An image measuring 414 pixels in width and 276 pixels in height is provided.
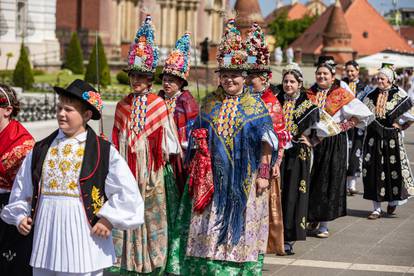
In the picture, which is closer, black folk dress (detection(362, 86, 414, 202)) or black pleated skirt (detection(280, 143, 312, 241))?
black pleated skirt (detection(280, 143, 312, 241))

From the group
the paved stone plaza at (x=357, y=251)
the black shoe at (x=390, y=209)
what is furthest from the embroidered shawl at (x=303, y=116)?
the black shoe at (x=390, y=209)

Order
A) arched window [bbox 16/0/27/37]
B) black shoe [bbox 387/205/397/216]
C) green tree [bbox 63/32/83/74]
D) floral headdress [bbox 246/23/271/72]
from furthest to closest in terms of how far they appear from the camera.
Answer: green tree [bbox 63/32/83/74] → arched window [bbox 16/0/27/37] → black shoe [bbox 387/205/397/216] → floral headdress [bbox 246/23/271/72]

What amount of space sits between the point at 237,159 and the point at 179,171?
895mm

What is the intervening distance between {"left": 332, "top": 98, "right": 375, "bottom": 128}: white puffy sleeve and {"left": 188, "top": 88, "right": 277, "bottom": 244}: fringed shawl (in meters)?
3.00

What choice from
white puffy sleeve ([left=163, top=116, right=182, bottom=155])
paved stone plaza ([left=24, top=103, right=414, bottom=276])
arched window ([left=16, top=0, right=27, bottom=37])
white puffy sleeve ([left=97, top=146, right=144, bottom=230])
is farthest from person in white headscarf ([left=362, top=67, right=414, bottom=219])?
arched window ([left=16, top=0, right=27, bottom=37])

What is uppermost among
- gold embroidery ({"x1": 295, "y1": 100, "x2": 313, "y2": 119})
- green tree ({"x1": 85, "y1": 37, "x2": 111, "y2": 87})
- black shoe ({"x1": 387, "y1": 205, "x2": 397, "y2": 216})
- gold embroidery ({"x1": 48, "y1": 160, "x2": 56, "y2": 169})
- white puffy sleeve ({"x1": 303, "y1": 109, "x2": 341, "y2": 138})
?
gold embroidery ({"x1": 295, "y1": 100, "x2": 313, "y2": 119})

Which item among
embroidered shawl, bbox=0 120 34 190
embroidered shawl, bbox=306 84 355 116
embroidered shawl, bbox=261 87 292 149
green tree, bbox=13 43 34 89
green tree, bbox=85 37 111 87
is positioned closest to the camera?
embroidered shawl, bbox=0 120 34 190

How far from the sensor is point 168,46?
181 feet

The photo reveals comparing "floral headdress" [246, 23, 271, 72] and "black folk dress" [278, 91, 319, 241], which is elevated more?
"floral headdress" [246, 23, 271, 72]

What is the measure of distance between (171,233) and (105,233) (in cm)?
239

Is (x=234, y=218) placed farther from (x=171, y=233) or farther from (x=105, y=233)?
(x=105, y=233)

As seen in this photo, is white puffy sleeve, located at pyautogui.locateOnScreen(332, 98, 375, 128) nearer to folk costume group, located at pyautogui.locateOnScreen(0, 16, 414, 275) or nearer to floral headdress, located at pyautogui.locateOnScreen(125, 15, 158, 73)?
folk costume group, located at pyautogui.locateOnScreen(0, 16, 414, 275)

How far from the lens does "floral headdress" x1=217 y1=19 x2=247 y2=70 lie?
25.2 ft

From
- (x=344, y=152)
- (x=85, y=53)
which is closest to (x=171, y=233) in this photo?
(x=344, y=152)
